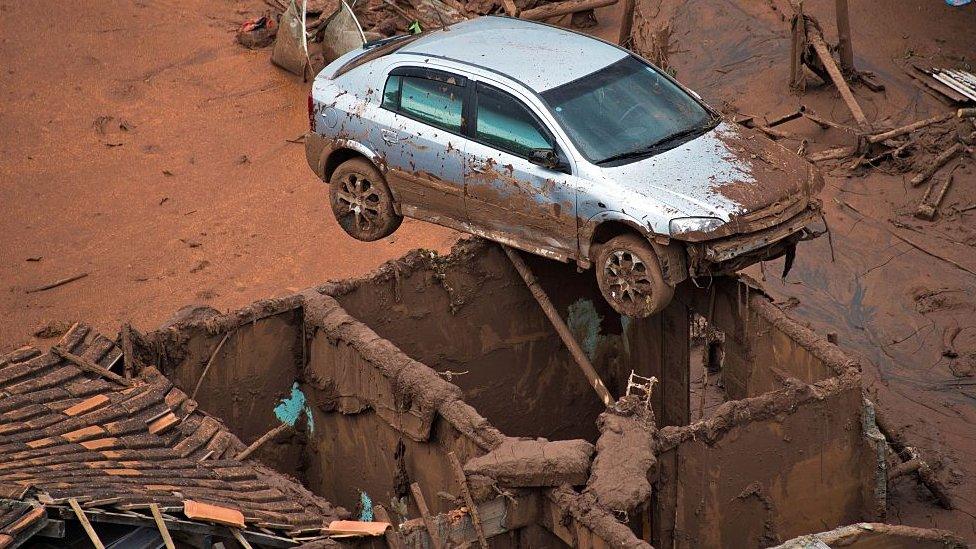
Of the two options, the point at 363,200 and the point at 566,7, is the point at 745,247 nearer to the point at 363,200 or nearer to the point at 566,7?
the point at 363,200

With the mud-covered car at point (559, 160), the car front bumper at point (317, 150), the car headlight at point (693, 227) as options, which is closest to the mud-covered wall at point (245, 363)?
the mud-covered car at point (559, 160)

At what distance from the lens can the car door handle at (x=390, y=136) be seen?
15.4 m

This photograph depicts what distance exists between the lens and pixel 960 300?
18.2 meters

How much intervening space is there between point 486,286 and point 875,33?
32.0 feet

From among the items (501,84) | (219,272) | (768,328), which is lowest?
(219,272)

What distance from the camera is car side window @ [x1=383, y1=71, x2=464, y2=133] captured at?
49.3ft

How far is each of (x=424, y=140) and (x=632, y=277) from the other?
2.48 metres

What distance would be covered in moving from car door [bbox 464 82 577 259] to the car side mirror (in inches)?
0.8

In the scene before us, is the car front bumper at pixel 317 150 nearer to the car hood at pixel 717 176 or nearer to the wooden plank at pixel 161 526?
the car hood at pixel 717 176

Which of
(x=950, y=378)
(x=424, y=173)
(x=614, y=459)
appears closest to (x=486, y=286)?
(x=424, y=173)

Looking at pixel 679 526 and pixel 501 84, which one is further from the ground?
pixel 501 84

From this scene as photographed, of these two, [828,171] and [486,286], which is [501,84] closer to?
[486,286]

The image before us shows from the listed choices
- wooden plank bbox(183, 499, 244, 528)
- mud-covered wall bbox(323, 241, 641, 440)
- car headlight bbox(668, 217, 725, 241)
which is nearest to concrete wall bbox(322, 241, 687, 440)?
mud-covered wall bbox(323, 241, 641, 440)

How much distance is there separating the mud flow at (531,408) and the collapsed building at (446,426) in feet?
0.06
